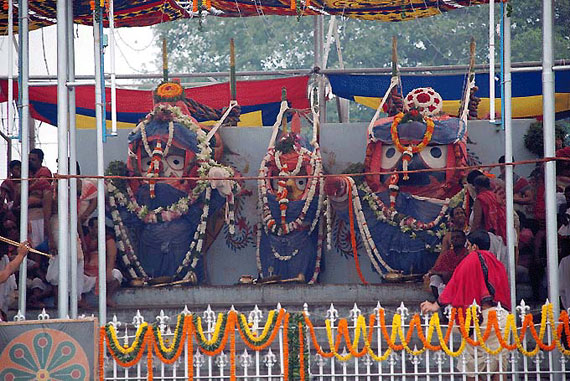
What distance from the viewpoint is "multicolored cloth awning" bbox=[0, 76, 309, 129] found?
1560 cm

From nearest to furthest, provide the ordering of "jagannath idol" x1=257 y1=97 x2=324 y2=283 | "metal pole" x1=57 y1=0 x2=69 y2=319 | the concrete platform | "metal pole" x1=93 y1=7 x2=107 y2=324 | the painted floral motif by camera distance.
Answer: the painted floral motif
"metal pole" x1=57 y1=0 x2=69 y2=319
"metal pole" x1=93 y1=7 x2=107 y2=324
the concrete platform
"jagannath idol" x1=257 y1=97 x2=324 y2=283

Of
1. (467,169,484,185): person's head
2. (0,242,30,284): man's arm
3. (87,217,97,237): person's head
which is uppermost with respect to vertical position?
(467,169,484,185): person's head

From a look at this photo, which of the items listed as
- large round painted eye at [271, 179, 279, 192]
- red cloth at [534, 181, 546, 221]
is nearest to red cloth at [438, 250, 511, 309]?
red cloth at [534, 181, 546, 221]

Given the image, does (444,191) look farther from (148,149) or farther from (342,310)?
(148,149)

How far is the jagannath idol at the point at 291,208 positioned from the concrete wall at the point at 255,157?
Answer: 1.35 ft

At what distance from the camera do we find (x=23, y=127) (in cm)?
1078

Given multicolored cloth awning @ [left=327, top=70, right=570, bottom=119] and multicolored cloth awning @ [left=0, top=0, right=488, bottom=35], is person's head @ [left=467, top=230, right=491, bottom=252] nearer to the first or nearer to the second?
multicolored cloth awning @ [left=0, top=0, right=488, bottom=35]

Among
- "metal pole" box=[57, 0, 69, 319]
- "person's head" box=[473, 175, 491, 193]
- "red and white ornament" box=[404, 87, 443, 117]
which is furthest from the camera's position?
"red and white ornament" box=[404, 87, 443, 117]

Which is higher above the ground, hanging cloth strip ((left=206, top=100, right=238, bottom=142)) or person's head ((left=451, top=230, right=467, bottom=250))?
hanging cloth strip ((left=206, top=100, right=238, bottom=142))

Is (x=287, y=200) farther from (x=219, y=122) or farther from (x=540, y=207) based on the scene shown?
(x=540, y=207)

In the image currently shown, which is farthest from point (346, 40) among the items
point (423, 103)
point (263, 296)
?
point (263, 296)

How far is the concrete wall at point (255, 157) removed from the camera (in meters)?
13.4

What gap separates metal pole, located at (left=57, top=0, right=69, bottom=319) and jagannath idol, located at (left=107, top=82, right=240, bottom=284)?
87.7 inches

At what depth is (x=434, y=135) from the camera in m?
12.8
